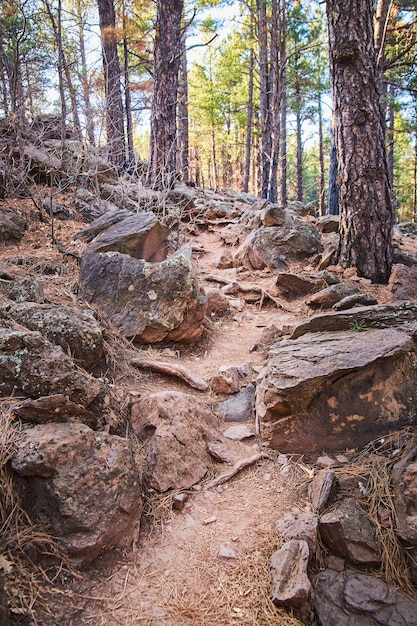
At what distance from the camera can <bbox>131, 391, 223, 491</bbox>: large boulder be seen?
2.37 metres

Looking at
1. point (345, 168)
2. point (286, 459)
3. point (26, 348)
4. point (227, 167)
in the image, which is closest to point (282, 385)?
point (286, 459)

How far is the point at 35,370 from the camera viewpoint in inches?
87.4

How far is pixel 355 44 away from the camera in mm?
4523

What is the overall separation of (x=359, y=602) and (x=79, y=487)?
1376 mm

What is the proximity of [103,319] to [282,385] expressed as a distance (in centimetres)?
175

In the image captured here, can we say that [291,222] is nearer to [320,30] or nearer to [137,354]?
[137,354]

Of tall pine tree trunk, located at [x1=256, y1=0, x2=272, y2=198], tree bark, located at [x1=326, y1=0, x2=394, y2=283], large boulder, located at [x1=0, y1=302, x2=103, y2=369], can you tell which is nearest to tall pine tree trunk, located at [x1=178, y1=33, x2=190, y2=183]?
tall pine tree trunk, located at [x1=256, y1=0, x2=272, y2=198]

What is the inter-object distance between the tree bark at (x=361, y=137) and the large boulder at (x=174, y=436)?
3.01m

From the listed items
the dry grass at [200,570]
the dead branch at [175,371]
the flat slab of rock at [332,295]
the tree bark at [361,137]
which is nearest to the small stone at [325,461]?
the dry grass at [200,570]

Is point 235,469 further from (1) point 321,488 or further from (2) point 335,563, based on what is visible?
(2) point 335,563

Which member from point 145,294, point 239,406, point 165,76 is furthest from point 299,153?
point 239,406

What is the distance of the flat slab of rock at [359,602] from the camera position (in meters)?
1.74

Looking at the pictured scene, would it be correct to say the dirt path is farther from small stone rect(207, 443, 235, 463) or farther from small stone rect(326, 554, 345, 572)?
small stone rect(326, 554, 345, 572)

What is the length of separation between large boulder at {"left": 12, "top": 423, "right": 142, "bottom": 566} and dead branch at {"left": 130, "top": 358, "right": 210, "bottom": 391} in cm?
119
